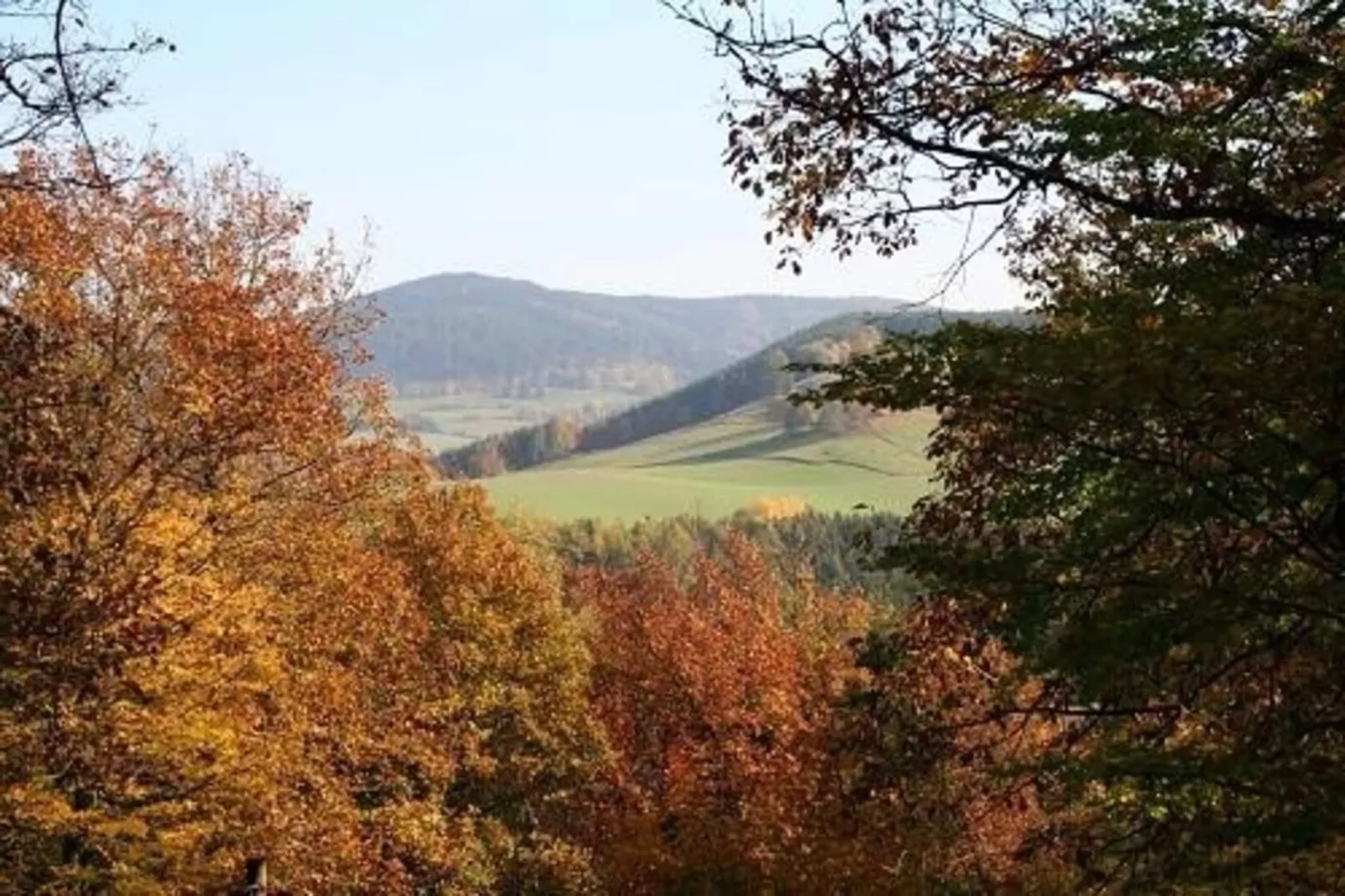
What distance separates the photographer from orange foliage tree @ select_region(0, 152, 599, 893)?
1464 centimetres

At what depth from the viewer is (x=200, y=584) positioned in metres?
16.2

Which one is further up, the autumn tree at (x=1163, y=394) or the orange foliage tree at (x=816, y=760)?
the autumn tree at (x=1163, y=394)

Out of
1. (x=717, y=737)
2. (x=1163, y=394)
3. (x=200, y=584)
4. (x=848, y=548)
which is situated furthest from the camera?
(x=717, y=737)

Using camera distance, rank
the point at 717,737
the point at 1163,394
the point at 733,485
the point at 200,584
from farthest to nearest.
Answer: the point at 733,485, the point at 717,737, the point at 200,584, the point at 1163,394

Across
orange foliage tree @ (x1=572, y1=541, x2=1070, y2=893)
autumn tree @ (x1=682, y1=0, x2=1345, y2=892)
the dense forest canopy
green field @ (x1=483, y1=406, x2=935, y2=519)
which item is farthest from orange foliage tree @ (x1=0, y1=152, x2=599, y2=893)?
green field @ (x1=483, y1=406, x2=935, y2=519)

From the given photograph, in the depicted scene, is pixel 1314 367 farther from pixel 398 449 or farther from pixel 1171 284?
pixel 398 449

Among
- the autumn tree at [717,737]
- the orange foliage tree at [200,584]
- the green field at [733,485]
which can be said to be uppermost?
the orange foliage tree at [200,584]

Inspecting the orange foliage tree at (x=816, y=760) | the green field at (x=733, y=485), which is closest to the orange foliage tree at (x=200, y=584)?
the orange foliage tree at (x=816, y=760)

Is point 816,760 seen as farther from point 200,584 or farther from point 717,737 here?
point 200,584

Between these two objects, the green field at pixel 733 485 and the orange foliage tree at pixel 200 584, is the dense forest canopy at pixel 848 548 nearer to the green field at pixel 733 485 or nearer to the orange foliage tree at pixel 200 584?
the orange foliage tree at pixel 200 584

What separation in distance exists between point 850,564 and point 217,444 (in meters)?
87.5

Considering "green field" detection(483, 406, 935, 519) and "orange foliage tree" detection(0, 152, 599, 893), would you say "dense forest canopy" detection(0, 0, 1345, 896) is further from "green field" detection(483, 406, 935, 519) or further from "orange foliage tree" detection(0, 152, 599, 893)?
"green field" detection(483, 406, 935, 519)

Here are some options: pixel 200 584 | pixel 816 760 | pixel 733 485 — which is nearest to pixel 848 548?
pixel 816 760

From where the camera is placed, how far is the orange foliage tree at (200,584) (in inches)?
576
